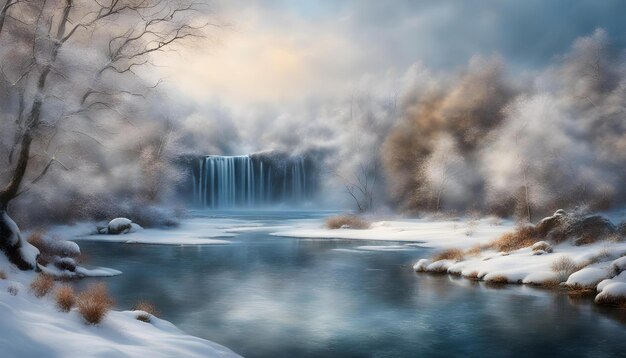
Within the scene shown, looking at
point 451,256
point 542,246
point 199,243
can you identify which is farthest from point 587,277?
point 199,243

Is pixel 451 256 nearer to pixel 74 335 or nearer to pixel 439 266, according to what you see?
pixel 439 266

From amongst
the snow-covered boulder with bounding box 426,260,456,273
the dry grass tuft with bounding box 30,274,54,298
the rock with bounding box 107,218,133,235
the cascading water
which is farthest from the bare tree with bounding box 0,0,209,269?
the cascading water

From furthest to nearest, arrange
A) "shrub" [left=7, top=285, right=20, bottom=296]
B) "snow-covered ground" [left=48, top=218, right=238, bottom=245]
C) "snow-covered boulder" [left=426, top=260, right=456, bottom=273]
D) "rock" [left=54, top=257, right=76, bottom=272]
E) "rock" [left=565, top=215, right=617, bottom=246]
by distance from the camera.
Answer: "snow-covered ground" [left=48, top=218, right=238, bottom=245], "snow-covered boulder" [left=426, top=260, right=456, bottom=273], "rock" [left=565, top=215, right=617, bottom=246], "rock" [left=54, top=257, right=76, bottom=272], "shrub" [left=7, top=285, right=20, bottom=296]

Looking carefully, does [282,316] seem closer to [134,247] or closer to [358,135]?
[134,247]

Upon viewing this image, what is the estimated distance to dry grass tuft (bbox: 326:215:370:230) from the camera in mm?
41619

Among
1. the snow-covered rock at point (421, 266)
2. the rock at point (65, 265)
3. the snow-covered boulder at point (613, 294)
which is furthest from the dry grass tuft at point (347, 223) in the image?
the snow-covered boulder at point (613, 294)

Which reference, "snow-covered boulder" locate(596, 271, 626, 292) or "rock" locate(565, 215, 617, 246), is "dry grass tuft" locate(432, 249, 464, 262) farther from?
"snow-covered boulder" locate(596, 271, 626, 292)

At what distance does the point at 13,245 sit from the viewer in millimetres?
14914

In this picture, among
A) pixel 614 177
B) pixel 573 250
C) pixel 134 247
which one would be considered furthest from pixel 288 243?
pixel 614 177

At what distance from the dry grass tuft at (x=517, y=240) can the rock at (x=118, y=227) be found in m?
23.4

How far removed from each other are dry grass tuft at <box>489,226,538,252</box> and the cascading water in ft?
195

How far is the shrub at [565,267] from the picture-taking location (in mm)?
17242

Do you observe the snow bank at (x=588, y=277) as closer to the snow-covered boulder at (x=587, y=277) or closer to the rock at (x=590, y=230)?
the snow-covered boulder at (x=587, y=277)

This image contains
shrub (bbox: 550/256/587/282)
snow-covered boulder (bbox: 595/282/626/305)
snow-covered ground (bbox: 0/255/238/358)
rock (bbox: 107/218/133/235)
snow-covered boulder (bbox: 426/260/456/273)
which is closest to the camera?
snow-covered ground (bbox: 0/255/238/358)
